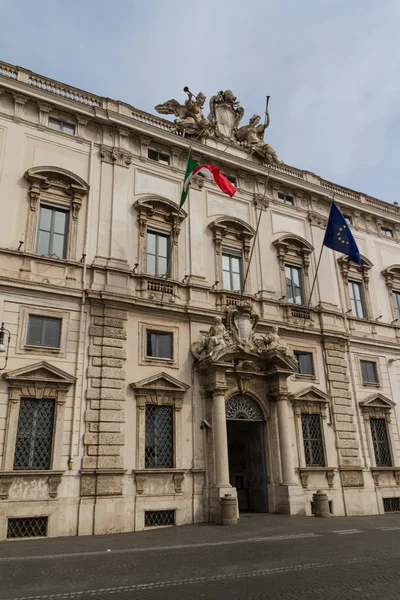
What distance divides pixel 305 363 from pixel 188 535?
9966mm

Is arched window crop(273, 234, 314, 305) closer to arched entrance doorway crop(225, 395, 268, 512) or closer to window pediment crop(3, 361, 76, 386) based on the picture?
arched entrance doorway crop(225, 395, 268, 512)

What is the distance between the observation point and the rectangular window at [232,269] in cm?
2109

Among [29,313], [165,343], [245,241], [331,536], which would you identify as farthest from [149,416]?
[245,241]

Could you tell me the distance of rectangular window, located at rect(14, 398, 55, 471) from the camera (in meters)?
14.8

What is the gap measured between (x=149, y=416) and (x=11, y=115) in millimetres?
11956

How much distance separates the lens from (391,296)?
85.5ft

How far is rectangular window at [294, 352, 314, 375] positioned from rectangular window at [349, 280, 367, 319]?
167 inches

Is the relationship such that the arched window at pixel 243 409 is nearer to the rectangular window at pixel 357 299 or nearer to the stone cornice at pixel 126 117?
the rectangular window at pixel 357 299

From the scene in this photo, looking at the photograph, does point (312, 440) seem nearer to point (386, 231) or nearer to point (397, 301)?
point (397, 301)

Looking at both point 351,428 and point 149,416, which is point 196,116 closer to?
point 149,416

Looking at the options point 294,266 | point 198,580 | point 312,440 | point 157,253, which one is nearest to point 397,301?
point 294,266

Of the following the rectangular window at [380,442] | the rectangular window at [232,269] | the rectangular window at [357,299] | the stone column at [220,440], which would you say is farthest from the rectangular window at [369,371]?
the stone column at [220,440]

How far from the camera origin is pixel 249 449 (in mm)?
20234

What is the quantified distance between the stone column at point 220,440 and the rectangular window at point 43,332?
19.1 ft
